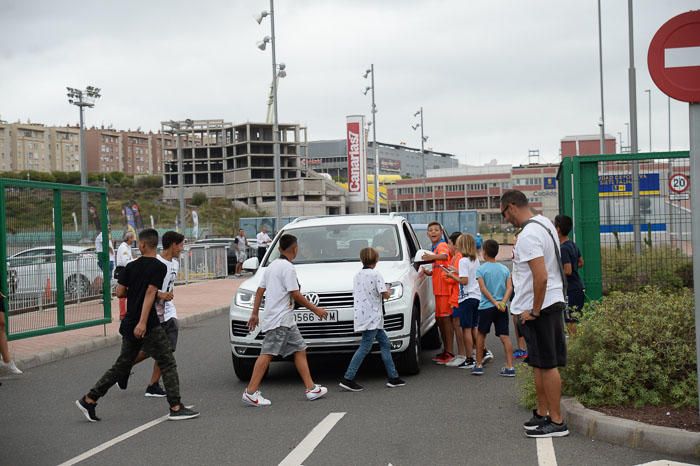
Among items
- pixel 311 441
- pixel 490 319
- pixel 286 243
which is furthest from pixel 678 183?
pixel 311 441

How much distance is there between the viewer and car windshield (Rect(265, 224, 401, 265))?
10.4 m

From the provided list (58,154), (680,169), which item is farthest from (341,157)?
(680,169)

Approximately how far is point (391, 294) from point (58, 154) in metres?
184

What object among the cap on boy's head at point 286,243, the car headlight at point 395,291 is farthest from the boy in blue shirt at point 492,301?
the cap on boy's head at point 286,243

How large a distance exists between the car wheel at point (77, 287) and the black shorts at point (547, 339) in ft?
29.1

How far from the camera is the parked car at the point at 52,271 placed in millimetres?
11789

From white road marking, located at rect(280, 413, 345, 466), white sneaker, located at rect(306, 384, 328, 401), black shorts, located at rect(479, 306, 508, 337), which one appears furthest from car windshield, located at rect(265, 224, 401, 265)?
white road marking, located at rect(280, 413, 345, 466)

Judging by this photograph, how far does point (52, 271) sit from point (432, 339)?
5.83 meters

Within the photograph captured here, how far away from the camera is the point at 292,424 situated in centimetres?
714

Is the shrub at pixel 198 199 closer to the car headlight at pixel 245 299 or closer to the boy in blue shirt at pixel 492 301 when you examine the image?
the car headlight at pixel 245 299

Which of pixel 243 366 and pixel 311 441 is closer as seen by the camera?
pixel 311 441

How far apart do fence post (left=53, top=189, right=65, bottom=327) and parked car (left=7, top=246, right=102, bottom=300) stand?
0.08m

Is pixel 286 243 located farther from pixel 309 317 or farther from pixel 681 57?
→ pixel 681 57

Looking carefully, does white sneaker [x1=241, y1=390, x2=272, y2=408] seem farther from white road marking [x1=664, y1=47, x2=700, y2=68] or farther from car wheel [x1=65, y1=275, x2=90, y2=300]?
car wheel [x1=65, y1=275, x2=90, y2=300]
